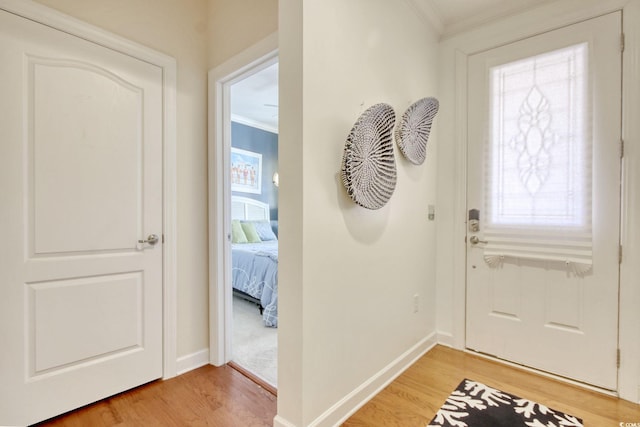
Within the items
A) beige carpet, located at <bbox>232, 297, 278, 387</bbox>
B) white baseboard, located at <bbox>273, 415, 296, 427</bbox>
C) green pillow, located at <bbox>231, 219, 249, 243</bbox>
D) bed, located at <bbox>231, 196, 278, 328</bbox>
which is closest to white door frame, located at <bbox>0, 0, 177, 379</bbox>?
beige carpet, located at <bbox>232, 297, 278, 387</bbox>

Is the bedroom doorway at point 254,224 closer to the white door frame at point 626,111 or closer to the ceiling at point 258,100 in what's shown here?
A: the ceiling at point 258,100

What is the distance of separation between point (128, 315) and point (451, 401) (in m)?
2.00

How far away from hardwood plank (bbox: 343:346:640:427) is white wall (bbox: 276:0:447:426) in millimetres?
143

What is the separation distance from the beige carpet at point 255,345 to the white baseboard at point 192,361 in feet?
0.73

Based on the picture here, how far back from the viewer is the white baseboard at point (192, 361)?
6.75 feet

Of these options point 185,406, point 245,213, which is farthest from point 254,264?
point 245,213

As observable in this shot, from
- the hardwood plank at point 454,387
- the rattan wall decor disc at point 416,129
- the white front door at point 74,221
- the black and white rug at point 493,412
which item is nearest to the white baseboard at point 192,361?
the white front door at point 74,221

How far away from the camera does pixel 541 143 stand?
2059 mm

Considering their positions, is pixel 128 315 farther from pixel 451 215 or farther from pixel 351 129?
pixel 451 215

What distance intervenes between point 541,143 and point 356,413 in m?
2.10

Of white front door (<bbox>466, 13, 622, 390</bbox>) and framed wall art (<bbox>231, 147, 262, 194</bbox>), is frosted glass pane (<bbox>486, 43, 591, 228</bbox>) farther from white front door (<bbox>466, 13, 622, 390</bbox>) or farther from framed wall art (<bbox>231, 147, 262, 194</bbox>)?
framed wall art (<bbox>231, 147, 262, 194</bbox>)

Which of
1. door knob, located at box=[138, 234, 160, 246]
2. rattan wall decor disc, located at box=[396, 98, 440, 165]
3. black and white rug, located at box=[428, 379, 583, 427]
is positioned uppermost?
rattan wall decor disc, located at box=[396, 98, 440, 165]

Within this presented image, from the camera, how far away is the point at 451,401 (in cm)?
175

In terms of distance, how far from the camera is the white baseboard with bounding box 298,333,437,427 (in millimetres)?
1481
